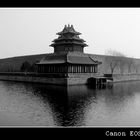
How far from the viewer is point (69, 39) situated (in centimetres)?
3762

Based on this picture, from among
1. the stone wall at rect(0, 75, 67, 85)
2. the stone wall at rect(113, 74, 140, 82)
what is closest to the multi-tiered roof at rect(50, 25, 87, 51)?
the stone wall at rect(0, 75, 67, 85)

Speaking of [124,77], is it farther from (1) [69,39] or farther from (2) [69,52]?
(1) [69,39]

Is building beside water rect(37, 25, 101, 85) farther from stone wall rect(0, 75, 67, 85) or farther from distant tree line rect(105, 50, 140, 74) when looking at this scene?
distant tree line rect(105, 50, 140, 74)

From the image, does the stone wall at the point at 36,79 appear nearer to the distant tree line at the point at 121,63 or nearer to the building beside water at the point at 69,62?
the building beside water at the point at 69,62

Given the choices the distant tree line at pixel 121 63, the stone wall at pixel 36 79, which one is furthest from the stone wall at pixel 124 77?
the stone wall at pixel 36 79

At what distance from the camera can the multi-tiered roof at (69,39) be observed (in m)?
37.6

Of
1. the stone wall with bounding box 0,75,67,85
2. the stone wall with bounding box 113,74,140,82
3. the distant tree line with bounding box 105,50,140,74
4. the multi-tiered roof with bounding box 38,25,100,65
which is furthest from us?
the distant tree line with bounding box 105,50,140,74

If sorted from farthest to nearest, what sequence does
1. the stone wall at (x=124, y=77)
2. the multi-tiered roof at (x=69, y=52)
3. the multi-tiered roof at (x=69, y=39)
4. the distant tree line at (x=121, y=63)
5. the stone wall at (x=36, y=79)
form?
the distant tree line at (x=121, y=63)
the stone wall at (x=124, y=77)
the multi-tiered roof at (x=69, y=39)
the multi-tiered roof at (x=69, y=52)
the stone wall at (x=36, y=79)

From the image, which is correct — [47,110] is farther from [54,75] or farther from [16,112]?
[54,75]

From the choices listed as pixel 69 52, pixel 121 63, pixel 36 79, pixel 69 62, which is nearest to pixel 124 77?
pixel 121 63

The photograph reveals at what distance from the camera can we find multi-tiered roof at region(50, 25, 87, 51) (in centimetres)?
3762
